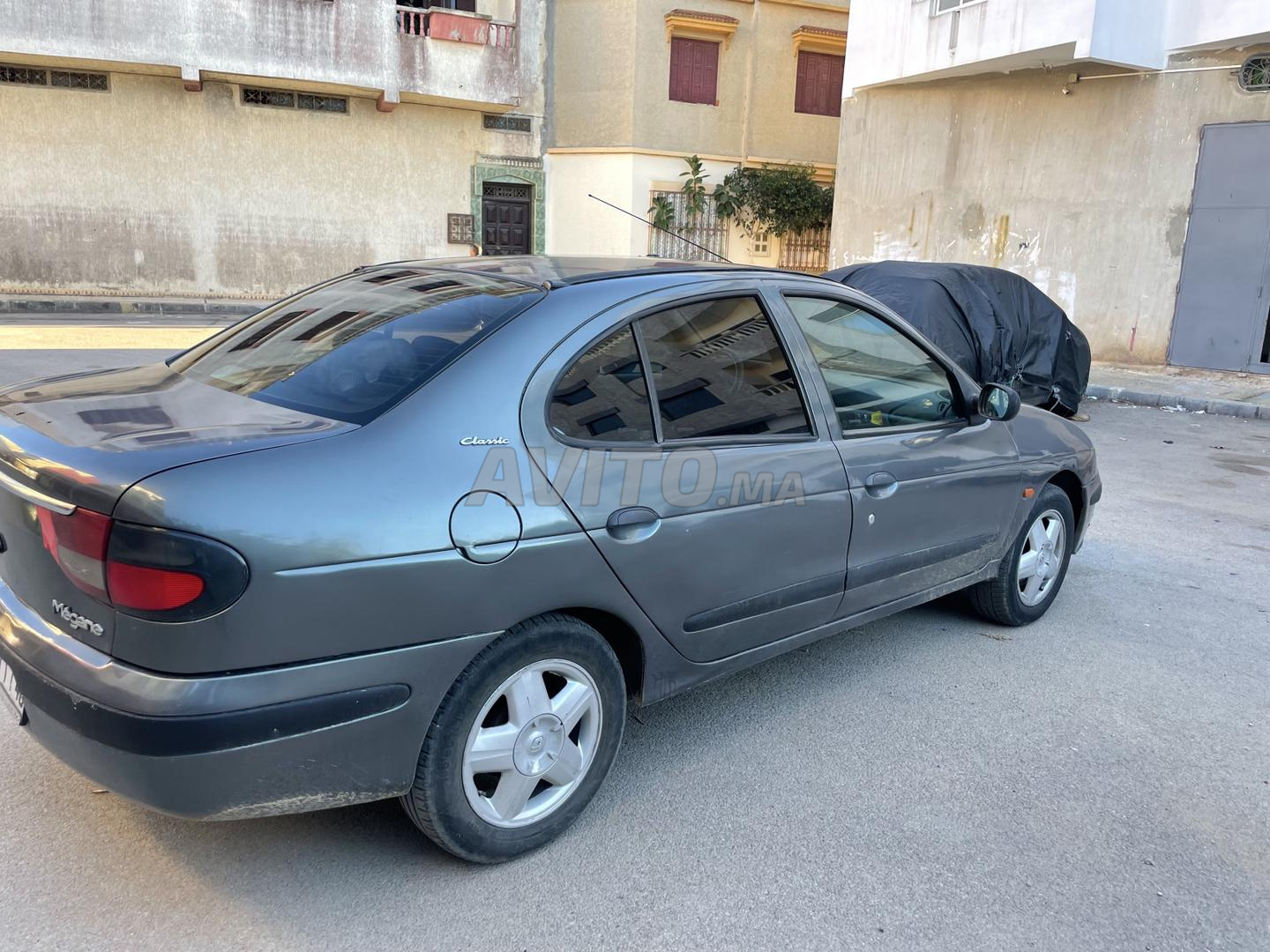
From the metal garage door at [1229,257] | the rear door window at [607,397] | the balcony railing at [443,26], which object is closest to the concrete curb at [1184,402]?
the metal garage door at [1229,257]

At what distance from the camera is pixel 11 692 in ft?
8.23

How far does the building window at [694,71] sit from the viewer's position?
22.3 meters

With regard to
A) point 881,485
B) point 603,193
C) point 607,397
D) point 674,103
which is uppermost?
point 674,103

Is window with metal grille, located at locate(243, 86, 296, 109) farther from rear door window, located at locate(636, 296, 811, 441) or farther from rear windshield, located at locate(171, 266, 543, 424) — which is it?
rear door window, located at locate(636, 296, 811, 441)

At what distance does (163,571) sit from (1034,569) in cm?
372

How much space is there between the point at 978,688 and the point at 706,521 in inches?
66.3

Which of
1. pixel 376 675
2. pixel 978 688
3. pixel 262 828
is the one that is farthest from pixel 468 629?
pixel 978 688

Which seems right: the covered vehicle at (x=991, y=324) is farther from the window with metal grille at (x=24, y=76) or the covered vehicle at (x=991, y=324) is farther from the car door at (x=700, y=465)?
the window with metal grille at (x=24, y=76)

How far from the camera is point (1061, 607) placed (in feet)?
16.1

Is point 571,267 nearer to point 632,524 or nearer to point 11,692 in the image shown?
point 632,524

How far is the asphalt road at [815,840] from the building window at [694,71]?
808 inches

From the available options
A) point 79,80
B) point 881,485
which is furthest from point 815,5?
point 881,485

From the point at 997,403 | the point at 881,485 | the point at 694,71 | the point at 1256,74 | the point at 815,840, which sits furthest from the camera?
the point at 694,71

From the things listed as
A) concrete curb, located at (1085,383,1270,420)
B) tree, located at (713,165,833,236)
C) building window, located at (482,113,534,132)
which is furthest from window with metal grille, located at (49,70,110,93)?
concrete curb, located at (1085,383,1270,420)
